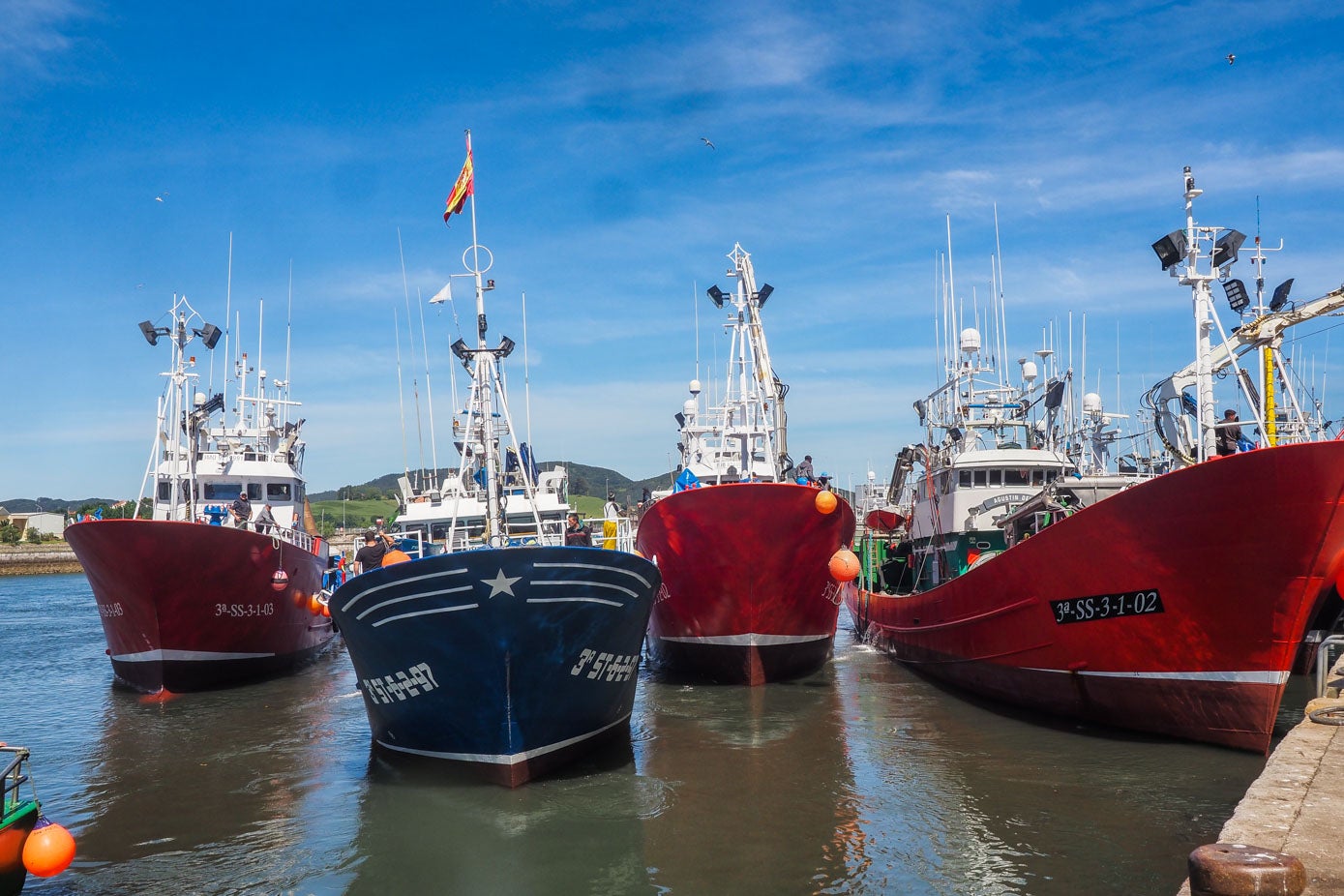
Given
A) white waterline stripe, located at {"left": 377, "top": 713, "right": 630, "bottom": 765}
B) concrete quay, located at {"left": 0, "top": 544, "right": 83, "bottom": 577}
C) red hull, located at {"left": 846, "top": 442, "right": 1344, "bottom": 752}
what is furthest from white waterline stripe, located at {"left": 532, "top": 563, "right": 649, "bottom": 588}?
concrete quay, located at {"left": 0, "top": 544, "right": 83, "bottom": 577}

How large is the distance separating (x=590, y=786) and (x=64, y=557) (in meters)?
83.3

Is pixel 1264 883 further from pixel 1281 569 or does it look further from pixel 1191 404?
pixel 1191 404

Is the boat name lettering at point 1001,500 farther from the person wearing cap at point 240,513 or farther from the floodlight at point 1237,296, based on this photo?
the person wearing cap at point 240,513

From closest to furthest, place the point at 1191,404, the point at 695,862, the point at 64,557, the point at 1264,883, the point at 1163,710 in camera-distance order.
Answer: the point at 1264,883 → the point at 695,862 → the point at 1163,710 → the point at 1191,404 → the point at 64,557

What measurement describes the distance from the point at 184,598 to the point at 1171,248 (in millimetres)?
17658

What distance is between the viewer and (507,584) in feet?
33.7

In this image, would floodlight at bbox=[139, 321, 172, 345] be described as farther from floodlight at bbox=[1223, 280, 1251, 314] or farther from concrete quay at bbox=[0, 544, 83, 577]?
concrete quay at bbox=[0, 544, 83, 577]

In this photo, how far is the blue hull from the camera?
34.0 feet

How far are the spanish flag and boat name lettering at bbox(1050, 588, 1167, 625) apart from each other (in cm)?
975

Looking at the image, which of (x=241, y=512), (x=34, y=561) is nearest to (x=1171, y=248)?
(x=241, y=512)

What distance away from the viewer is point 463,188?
13125mm

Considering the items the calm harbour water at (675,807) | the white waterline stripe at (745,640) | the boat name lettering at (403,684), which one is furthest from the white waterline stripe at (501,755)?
the white waterline stripe at (745,640)

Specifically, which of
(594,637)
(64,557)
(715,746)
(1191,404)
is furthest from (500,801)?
(64,557)

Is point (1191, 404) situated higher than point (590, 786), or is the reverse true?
point (1191, 404)
